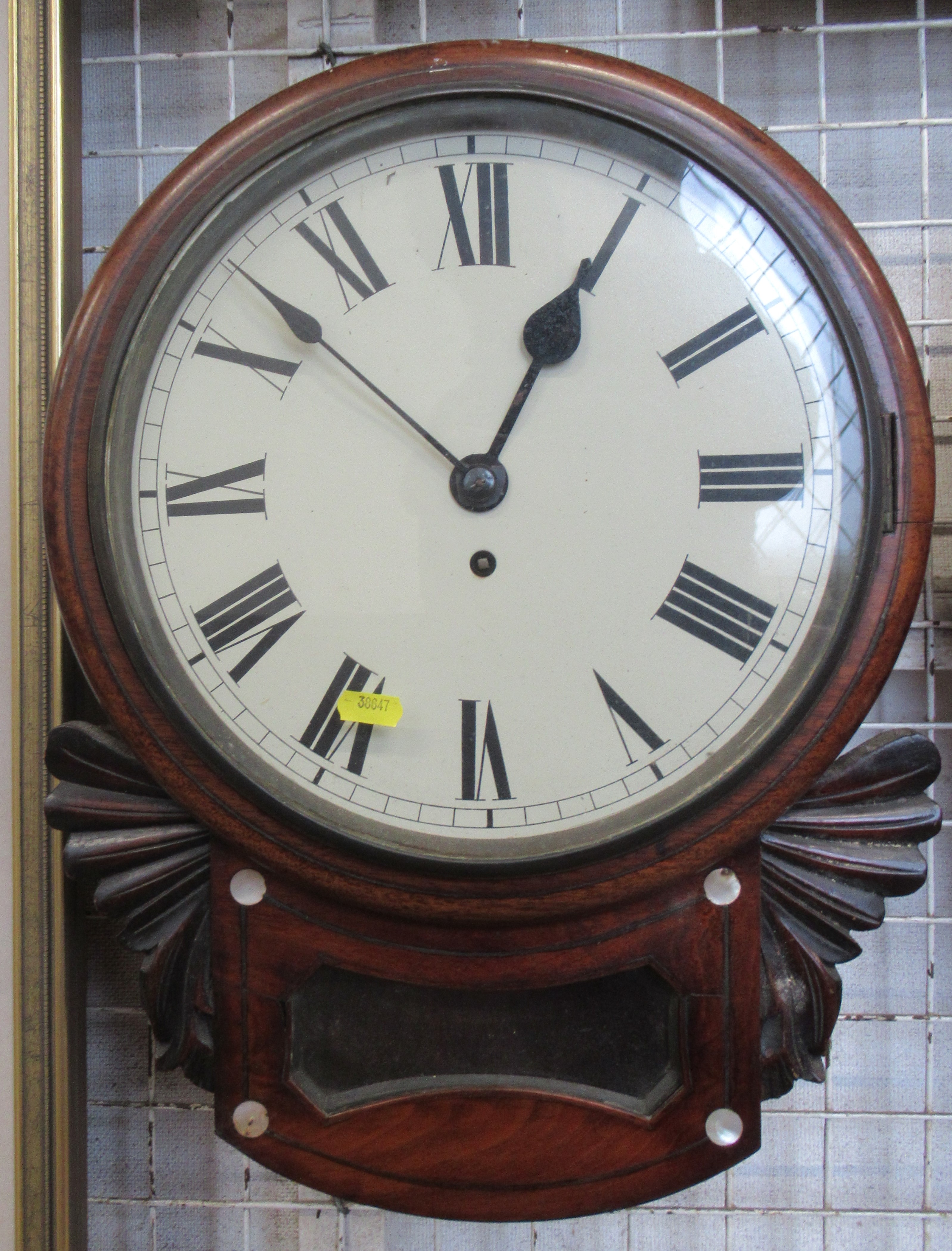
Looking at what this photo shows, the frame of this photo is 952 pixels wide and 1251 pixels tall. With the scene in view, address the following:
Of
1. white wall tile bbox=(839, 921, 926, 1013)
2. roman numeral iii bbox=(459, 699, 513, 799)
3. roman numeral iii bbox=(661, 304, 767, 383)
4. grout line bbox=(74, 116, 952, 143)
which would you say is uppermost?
grout line bbox=(74, 116, 952, 143)

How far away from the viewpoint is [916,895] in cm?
86

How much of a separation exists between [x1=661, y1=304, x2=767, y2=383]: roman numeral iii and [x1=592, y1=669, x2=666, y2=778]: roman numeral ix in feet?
0.74

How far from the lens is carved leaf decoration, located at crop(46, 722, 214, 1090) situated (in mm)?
703

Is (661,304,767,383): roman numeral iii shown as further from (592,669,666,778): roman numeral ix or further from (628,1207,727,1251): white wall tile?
(628,1207,727,1251): white wall tile

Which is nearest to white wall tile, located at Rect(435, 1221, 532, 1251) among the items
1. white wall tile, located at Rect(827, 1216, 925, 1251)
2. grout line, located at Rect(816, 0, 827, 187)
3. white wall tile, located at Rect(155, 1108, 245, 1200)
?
white wall tile, located at Rect(155, 1108, 245, 1200)

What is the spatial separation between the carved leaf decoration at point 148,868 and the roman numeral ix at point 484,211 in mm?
456

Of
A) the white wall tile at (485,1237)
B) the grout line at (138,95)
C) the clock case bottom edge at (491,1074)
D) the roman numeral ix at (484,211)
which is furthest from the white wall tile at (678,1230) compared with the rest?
the grout line at (138,95)

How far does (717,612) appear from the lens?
0.66 metres

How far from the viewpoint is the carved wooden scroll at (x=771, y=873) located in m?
0.69

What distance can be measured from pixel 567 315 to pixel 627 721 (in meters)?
0.29

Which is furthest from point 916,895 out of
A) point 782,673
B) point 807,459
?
point 807,459

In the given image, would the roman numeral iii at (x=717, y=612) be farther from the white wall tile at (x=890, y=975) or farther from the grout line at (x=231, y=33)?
the grout line at (x=231, y=33)

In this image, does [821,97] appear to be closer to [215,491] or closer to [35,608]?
[215,491]

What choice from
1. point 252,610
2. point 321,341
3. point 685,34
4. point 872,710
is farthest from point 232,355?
point 872,710
